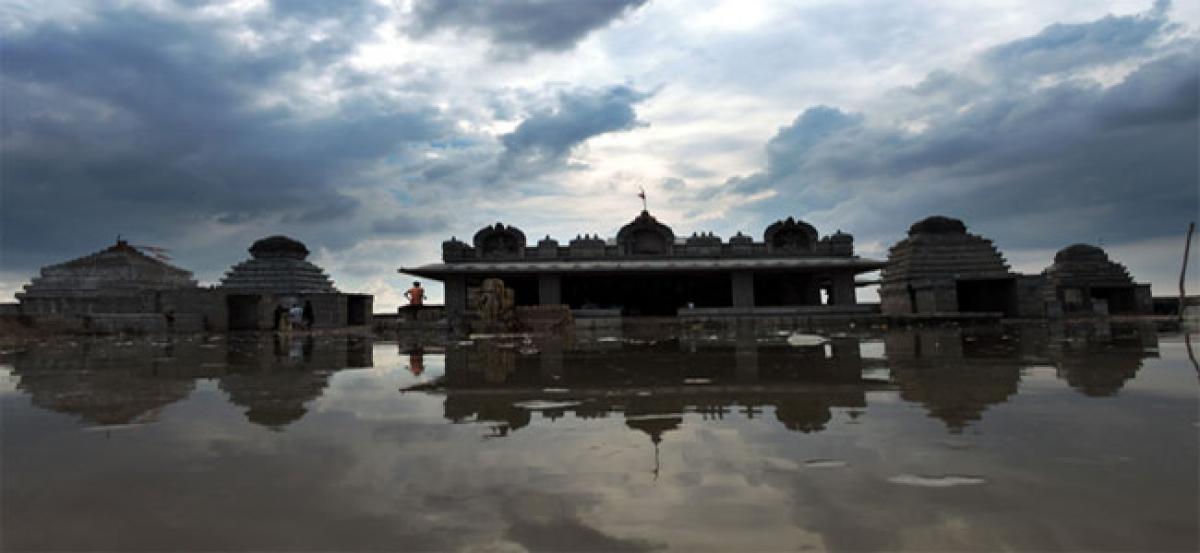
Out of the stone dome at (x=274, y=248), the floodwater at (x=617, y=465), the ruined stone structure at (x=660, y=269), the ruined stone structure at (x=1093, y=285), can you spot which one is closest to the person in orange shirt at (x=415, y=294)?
the ruined stone structure at (x=660, y=269)

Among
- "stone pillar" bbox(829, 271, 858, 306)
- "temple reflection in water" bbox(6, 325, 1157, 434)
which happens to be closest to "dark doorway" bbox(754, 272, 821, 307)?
"stone pillar" bbox(829, 271, 858, 306)

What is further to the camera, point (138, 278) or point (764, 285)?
point (764, 285)

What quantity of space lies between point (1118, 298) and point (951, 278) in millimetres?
15836

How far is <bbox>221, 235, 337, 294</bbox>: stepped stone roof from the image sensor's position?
89.7ft

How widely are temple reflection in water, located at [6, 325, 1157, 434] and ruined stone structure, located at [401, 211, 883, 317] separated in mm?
16084

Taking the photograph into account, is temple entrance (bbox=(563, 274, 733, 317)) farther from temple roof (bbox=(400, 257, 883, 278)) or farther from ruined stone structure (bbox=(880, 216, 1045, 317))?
ruined stone structure (bbox=(880, 216, 1045, 317))

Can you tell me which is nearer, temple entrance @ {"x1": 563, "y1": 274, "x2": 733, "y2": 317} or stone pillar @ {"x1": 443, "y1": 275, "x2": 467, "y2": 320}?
stone pillar @ {"x1": 443, "y1": 275, "x2": 467, "y2": 320}

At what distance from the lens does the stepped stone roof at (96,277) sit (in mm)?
28375

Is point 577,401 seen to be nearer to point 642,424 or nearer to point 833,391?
point 642,424

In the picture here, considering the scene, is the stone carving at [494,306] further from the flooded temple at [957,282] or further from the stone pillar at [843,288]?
the stone pillar at [843,288]

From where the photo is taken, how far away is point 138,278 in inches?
1152

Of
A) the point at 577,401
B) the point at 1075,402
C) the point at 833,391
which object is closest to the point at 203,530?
the point at 577,401

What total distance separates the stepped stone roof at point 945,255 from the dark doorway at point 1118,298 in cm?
1155

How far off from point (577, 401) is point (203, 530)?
316cm
